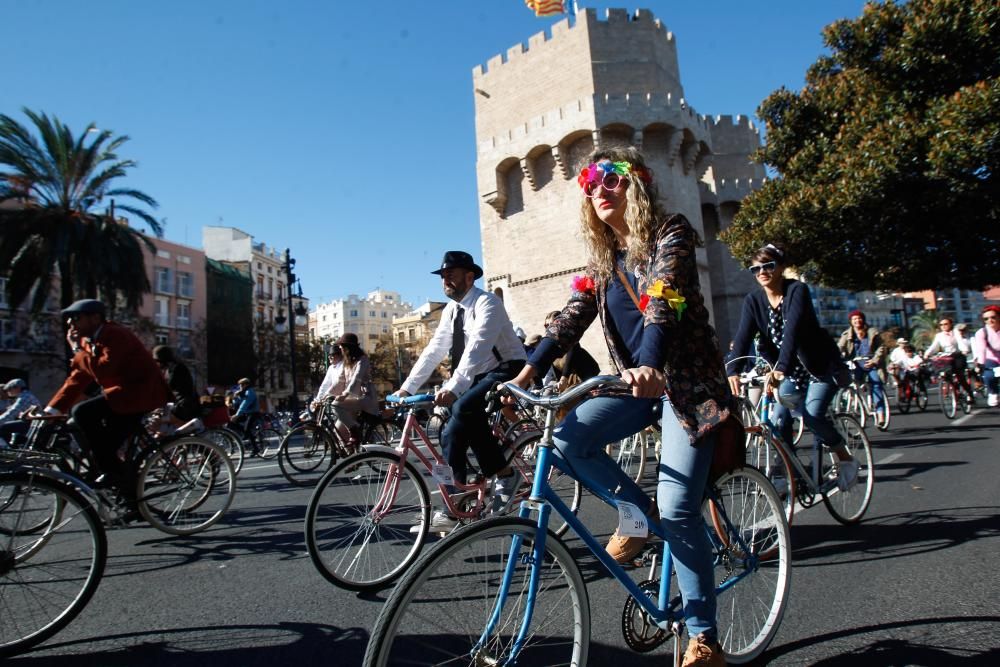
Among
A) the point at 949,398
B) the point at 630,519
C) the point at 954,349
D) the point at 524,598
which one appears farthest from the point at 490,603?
the point at 949,398

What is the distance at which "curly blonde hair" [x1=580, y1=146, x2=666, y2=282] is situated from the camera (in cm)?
225

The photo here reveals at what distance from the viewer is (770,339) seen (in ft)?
14.8

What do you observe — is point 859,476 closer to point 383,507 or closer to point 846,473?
point 846,473

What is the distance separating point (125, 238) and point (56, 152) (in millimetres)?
3386

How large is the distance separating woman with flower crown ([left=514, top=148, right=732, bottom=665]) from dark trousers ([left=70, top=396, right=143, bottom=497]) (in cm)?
351

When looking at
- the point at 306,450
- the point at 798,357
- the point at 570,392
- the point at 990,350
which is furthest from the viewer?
the point at 990,350

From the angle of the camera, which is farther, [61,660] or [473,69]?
[473,69]

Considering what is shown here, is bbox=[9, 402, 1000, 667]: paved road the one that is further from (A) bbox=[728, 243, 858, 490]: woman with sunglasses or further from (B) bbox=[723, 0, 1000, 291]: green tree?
(B) bbox=[723, 0, 1000, 291]: green tree

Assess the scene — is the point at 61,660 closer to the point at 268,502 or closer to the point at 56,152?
the point at 268,502

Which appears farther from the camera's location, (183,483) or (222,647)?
(183,483)

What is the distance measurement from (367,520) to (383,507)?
111mm

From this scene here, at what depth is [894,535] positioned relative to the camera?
395 centimetres

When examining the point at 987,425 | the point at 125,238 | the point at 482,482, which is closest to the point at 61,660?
the point at 482,482

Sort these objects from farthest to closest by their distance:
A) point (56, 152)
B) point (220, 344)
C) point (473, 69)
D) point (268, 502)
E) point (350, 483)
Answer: point (220, 344)
point (473, 69)
point (56, 152)
point (268, 502)
point (350, 483)
